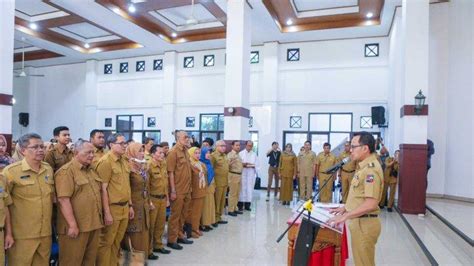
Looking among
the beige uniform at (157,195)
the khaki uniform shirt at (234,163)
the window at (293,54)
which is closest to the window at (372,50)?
the window at (293,54)

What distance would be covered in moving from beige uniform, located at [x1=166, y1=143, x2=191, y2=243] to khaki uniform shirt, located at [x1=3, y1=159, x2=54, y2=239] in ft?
6.13

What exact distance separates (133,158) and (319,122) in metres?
7.68

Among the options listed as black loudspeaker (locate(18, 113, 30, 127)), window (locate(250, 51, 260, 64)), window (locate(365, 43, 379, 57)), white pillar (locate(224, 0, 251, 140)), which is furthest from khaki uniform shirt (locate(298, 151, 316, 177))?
black loudspeaker (locate(18, 113, 30, 127))

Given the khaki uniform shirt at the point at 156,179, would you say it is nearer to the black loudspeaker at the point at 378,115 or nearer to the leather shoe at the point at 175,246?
the leather shoe at the point at 175,246

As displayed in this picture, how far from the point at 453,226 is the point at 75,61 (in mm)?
13493

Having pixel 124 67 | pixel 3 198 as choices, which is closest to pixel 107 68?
pixel 124 67

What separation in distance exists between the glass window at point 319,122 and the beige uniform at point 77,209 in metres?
8.31

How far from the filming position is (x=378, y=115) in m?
9.17

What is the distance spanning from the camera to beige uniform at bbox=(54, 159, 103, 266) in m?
2.66

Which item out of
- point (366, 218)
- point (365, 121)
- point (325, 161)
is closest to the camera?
point (366, 218)

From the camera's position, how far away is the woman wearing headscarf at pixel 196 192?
4727 millimetres

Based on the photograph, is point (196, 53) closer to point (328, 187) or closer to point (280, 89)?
point (280, 89)

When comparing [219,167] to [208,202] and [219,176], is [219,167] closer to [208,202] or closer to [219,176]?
[219,176]

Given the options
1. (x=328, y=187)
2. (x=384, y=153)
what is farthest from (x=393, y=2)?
(x=328, y=187)
